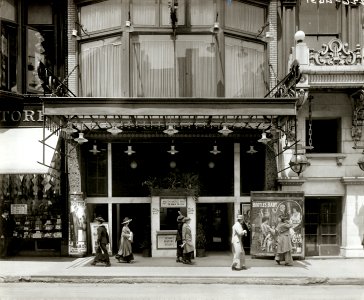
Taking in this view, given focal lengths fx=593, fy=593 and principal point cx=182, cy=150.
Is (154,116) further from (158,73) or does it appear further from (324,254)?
(324,254)

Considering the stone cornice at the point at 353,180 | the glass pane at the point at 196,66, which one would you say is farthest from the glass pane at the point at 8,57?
the stone cornice at the point at 353,180

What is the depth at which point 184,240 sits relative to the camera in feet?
64.3

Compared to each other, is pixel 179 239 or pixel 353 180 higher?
pixel 353 180

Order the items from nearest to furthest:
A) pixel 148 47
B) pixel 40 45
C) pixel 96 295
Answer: pixel 96 295 → pixel 148 47 → pixel 40 45

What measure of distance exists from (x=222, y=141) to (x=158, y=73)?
3566 millimetres

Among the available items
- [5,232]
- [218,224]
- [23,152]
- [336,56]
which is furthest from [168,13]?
[5,232]

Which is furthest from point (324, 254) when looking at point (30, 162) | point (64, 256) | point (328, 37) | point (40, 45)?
point (40, 45)

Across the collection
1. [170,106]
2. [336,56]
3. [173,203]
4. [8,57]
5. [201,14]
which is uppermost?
[201,14]

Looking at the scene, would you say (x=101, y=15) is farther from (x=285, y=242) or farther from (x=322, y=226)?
(x=322, y=226)

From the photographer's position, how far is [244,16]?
22.0m

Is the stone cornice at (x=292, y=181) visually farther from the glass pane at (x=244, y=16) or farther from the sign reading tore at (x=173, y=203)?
the glass pane at (x=244, y=16)

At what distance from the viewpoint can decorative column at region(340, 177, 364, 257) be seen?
21.6m

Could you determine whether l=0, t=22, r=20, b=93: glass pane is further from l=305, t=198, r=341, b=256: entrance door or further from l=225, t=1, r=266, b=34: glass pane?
l=305, t=198, r=341, b=256: entrance door

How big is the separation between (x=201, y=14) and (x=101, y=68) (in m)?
4.12
